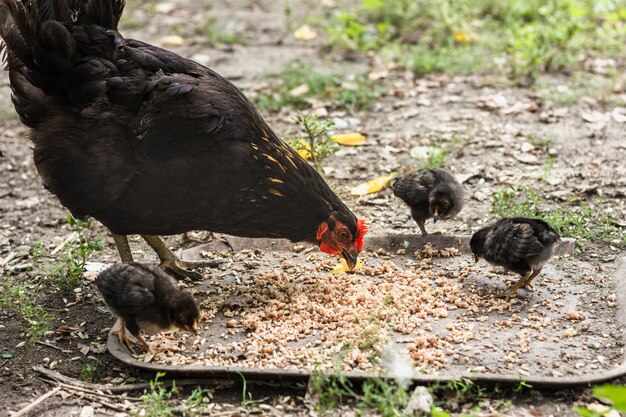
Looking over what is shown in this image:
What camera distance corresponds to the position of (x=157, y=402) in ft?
13.0

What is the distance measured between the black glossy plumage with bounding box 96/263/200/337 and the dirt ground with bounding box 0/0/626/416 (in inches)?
13.1

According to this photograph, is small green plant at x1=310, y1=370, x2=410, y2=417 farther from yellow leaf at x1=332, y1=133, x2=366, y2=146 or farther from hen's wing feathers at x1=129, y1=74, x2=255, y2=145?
yellow leaf at x1=332, y1=133, x2=366, y2=146

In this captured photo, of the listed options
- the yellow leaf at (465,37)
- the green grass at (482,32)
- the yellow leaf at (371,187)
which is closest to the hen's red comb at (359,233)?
the yellow leaf at (371,187)

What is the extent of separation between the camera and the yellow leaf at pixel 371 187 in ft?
21.6

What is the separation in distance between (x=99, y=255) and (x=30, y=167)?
191 centimetres

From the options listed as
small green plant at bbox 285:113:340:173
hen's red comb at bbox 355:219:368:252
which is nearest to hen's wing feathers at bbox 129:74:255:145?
hen's red comb at bbox 355:219:368:252

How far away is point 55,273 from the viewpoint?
5.46 metres

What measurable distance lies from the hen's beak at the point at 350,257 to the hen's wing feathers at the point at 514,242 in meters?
0.86

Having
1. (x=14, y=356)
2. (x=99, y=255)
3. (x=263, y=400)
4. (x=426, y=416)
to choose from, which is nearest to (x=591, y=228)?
(x=426, y=416)

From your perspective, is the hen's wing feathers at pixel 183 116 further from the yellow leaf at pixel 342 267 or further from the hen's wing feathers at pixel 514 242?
the hen's wing feathers at pixel 514 242

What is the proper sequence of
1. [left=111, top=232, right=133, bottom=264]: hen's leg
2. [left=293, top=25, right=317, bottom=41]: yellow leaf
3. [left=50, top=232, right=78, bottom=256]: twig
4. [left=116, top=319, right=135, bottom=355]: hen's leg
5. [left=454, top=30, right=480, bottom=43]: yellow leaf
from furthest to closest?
1. [left=293, top=25, right=317, bottom=41]: yellow leaf
2. [left=454, top=30, right=480, bottom=43]: yellow leaf
3. [left=50, top=232, right=78, bottom=256]: twig
4. [left=111, top=232, right=133, bottom=264]: hen's leg
5. [left=116, top=319, right=135, bottom=355]: hen's leg

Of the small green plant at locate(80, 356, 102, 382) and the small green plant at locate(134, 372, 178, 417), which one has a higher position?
the small green plant at locate(134, 372, 178, 417)

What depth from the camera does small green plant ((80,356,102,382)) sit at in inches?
175

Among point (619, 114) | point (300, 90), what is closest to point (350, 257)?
point (300, 90)
